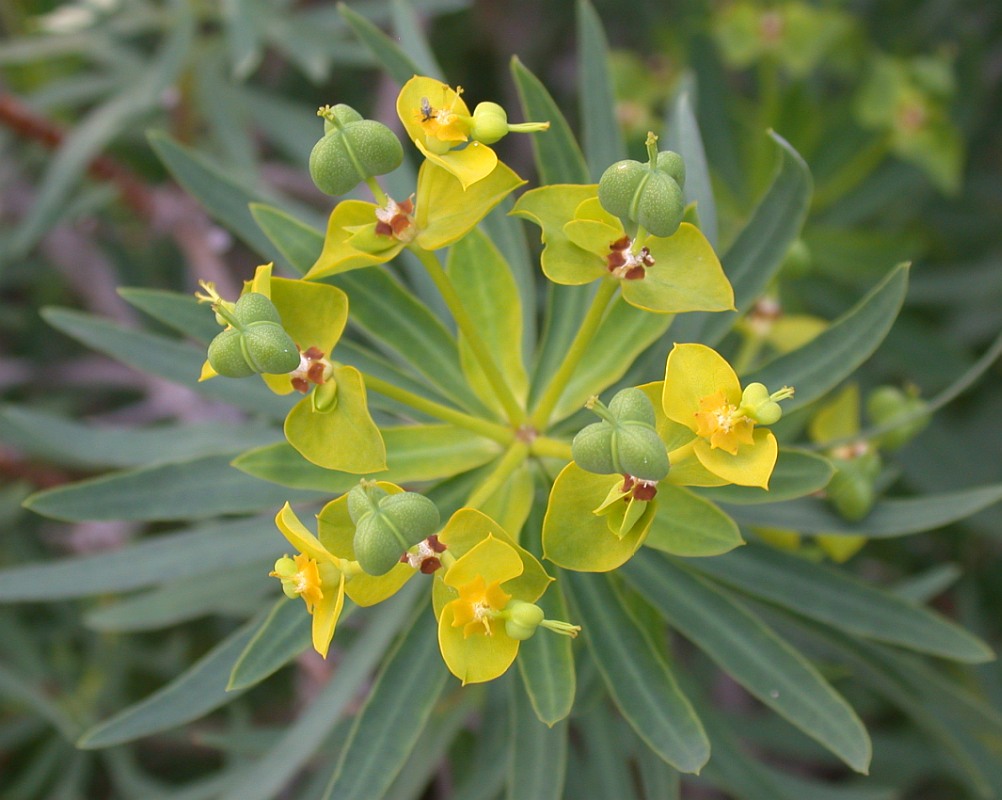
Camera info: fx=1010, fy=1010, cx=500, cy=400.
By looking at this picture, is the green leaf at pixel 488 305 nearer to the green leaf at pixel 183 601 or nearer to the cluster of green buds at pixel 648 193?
the cluster of green buds at pixel 648 193

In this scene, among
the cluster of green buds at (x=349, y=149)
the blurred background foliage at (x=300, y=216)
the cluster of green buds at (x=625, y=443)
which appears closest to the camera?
the cluster of green buds at (x=625, y=443)

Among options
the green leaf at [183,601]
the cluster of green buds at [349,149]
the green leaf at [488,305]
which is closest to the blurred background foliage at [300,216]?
the green leaf at [183,601]

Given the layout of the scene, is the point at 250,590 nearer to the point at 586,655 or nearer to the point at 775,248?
the point at 586,655

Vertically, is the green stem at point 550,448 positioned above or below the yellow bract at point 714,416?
below

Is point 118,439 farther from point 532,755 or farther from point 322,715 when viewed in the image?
point 532,755

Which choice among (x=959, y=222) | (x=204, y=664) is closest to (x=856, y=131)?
(x=959, y=222)
